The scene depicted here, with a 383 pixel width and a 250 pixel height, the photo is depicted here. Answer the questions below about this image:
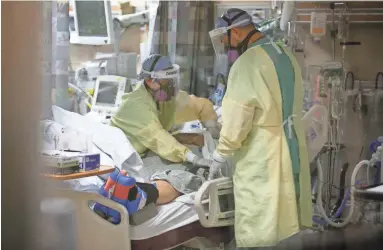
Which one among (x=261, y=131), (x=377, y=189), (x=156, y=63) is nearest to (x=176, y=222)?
(x=261, y=131)

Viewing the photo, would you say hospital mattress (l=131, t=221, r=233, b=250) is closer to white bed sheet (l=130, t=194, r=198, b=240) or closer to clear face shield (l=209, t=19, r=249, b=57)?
white bed sheet (l=130, t=194, r=198, b=240)

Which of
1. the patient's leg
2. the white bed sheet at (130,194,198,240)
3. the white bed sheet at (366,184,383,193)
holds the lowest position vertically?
the white bed sheet at (130,194,198,240)

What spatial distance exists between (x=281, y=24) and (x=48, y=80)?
73cm

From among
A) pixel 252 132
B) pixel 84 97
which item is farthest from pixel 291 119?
pixel 84 97

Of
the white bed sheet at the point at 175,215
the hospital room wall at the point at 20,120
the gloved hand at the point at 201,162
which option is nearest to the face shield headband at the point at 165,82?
the gloved hand at the point at 201,162

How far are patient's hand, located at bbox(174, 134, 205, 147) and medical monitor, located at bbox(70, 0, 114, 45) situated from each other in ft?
1.19

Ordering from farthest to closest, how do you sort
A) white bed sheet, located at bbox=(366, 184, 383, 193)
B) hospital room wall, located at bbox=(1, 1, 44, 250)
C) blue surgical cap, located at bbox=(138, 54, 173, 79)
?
blue surgical cap, located at bbox=(138, 54, 173, 79), white bed sheet, located at bbox=(366, 184, 383, 193), hospital room wall, located at bbox=(1, 1, 44, 250)

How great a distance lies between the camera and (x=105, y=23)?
150 cm

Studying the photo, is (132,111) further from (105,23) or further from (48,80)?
(48,80)

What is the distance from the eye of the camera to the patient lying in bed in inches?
55.8

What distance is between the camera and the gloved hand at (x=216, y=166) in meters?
1.52

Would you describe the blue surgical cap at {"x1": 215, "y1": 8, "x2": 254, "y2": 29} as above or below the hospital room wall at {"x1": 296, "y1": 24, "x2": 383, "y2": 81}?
above

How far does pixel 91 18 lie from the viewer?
4.74 ft

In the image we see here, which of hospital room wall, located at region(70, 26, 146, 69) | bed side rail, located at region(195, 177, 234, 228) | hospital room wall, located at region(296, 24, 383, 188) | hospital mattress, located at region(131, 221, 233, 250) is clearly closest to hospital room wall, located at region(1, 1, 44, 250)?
hospital room wall, located at region(70, 26, 146, 69)
